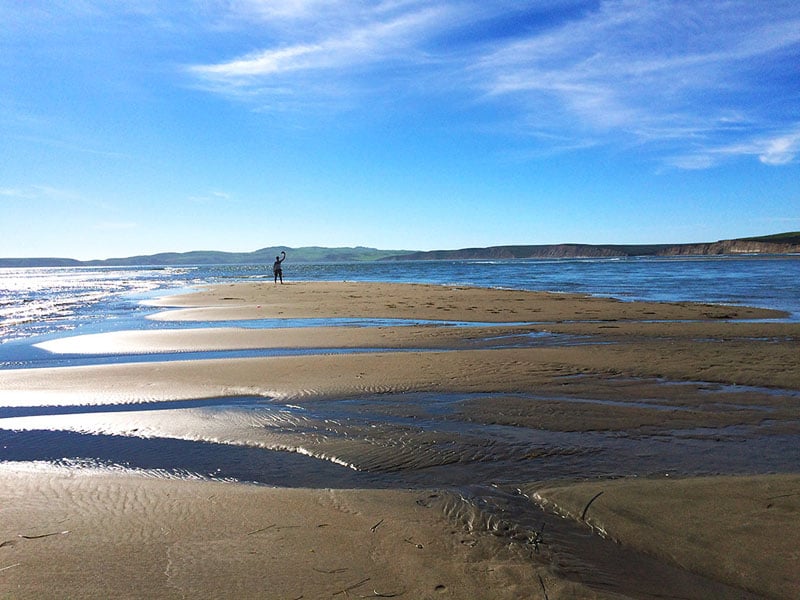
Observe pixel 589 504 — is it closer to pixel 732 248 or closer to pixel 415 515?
pixel 415 515

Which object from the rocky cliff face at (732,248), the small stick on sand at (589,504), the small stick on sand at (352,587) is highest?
the rocky cliff face at (732,248)

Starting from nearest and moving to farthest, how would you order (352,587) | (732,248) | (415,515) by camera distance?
1. (352,587)
2. (415,515)
3. (732,248)

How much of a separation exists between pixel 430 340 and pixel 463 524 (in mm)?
9502

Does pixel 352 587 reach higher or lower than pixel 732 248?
lower

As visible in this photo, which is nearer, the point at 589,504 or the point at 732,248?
the point at 589,504

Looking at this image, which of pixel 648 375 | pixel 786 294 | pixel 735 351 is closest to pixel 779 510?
pixel 648 375

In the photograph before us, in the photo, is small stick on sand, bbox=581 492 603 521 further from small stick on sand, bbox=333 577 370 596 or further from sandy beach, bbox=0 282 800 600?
small stick on sand, bbox=333 577 370 596

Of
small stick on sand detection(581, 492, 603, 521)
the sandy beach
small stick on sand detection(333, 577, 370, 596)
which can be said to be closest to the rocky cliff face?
the sandy beach

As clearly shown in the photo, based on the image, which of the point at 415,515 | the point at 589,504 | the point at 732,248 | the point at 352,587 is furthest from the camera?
the point at 732,248

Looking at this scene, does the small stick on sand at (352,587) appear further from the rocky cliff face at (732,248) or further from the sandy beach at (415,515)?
the rocky cliff face at (732,248)

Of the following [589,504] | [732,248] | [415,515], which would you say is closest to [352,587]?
[415,515]

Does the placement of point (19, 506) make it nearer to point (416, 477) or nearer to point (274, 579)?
point (274, 579)

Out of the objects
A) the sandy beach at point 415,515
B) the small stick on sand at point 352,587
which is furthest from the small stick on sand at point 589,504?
the small stick on sand at point 352,587

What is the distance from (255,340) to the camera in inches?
561
